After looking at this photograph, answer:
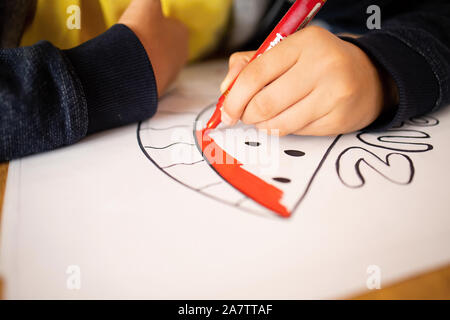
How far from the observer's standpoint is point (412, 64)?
385 mm

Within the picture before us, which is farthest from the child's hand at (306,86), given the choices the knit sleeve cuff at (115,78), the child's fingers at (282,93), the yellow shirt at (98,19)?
the yellow shirt at (98,19)

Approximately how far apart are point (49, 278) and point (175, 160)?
6.5 inches

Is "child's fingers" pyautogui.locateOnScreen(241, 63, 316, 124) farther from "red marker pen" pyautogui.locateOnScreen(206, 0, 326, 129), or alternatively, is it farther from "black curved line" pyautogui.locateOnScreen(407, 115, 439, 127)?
"black curved line" pyautogui.locateOnScreen(407, 115, 439, 127)

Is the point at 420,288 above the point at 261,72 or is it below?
below

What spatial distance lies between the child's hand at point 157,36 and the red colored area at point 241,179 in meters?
0.14

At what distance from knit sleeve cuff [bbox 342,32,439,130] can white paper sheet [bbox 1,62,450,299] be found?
42mm

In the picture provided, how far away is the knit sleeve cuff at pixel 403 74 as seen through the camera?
37 cm

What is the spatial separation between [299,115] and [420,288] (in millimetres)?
199

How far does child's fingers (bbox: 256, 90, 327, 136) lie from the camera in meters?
0.35

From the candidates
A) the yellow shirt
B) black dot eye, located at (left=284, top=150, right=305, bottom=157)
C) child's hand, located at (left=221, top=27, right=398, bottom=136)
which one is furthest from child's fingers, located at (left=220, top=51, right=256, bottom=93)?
the yellow shirt

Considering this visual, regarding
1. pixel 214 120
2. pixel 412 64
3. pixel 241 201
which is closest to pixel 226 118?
pixel 214 120

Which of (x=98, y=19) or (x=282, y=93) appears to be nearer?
(x=282, y=93)

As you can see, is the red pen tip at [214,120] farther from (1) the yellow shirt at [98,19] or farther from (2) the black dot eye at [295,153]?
(1) the yellow shirt at [98,19]

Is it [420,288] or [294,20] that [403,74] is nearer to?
[294,20]
